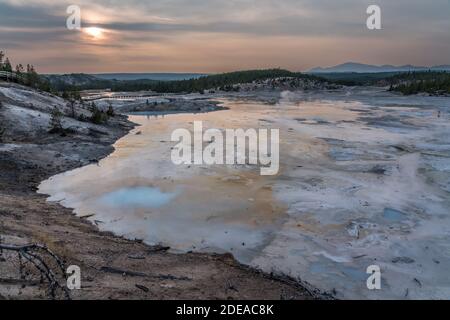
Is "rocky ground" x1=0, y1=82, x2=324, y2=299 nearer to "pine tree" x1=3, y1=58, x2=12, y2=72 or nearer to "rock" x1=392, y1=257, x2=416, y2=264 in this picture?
"rock" x1=392, y1=257, x2=416, y2=264

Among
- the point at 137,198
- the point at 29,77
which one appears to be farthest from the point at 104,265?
the point at 29,77

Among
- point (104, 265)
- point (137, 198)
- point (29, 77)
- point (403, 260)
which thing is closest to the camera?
point (104, 265)

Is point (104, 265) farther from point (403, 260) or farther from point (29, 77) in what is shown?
point (29, 77)

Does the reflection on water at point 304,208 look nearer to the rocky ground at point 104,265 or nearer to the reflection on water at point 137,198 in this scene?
the reflection on water at point 137,198

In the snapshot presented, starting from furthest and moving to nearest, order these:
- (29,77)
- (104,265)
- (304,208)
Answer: (29,77) → (304,208) → (104,265)

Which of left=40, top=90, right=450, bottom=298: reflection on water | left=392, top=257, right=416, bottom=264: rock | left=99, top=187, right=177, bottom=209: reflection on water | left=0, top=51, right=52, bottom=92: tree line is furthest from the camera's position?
left=0, top=51, right=52, bottom=92: tree line

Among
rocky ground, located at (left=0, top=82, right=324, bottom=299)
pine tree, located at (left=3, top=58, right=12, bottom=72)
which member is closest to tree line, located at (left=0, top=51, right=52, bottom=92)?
pine tree, located at (left=3, top=58, right=12, bottom=72)

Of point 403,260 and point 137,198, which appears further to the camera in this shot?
point 137,198

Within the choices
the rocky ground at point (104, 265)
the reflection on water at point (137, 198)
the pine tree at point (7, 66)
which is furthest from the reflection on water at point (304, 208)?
the pine tree at point (7, 66)

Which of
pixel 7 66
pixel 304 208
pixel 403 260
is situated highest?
pixel 7 66
